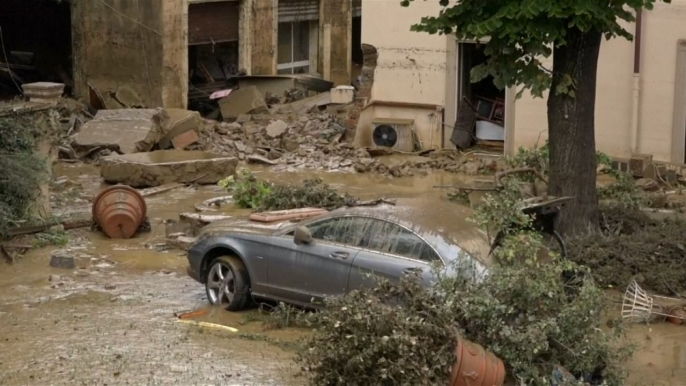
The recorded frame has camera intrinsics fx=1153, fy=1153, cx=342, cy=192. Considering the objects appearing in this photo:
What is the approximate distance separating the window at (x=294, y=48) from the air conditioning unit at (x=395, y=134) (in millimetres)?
8905

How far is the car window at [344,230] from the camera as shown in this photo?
11609 mm

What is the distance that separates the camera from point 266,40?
30953 mm

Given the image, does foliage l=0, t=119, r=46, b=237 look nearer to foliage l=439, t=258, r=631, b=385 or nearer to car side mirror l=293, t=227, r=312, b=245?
car side mirror l=293, t=227, r=312, b=245

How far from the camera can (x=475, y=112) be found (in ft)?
78.9

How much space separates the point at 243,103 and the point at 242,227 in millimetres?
15305

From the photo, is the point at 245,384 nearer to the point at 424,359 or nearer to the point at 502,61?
the point at 424,359

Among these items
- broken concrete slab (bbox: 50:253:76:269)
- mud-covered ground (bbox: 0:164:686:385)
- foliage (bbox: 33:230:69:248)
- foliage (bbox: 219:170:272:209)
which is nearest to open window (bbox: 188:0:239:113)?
Answer: foliage (bbox: 219:170:272:209)

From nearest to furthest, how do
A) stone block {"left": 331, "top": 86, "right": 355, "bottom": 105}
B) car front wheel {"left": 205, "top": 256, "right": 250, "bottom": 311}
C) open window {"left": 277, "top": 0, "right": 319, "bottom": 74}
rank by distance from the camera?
car front wheel {"left": 205, "top": 256, "right": 250, "bottom": 311} → stone block {"left": 331, "top": 86, "right": 355, "bottom": 105} → open window {"left": 277, "top": 0, "right": 319, "bottom": 74}

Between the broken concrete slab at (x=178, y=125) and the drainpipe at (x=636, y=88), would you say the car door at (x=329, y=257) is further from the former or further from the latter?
the broken concrete slab at (x=178, y=125)

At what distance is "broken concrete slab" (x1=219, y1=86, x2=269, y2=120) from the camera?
90.5ft

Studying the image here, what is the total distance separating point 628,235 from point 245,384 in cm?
686

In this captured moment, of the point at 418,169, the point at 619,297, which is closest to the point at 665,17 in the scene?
the point at 418,169

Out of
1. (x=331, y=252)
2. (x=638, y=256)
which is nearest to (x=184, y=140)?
(x=638, y=256)

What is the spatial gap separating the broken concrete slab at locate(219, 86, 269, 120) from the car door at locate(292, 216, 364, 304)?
623 inches
